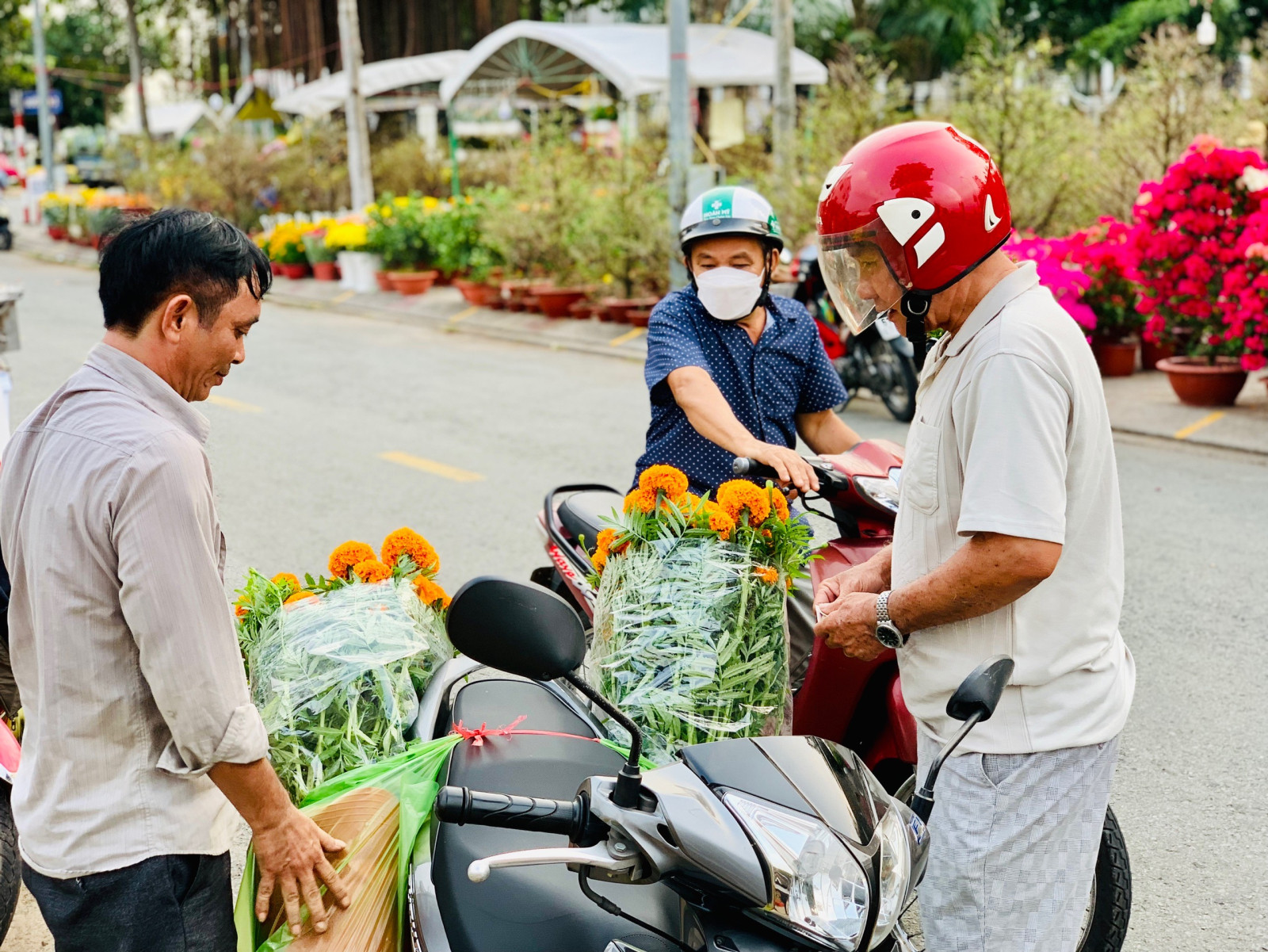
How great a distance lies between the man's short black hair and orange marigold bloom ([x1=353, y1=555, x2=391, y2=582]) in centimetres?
86

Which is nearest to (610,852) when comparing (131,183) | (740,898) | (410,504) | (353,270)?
(740,898)

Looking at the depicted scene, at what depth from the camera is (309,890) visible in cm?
192

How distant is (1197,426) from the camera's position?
8.49m

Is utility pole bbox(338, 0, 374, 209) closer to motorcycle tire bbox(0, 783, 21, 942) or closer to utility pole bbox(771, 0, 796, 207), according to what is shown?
utility pole bbox(771, 0, 796, 207)

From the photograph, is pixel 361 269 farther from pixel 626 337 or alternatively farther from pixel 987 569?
pixel 987 569

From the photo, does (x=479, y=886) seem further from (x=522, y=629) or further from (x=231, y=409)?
(x=231, y=409)

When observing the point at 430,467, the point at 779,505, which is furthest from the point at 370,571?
the point at 430,467

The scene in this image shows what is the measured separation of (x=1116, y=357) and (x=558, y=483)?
5.31m

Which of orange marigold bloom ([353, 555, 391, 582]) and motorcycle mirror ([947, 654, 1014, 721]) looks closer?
motorcycle mirror ([947, 654, 1014, 721])

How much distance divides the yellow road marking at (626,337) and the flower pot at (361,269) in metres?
5.83

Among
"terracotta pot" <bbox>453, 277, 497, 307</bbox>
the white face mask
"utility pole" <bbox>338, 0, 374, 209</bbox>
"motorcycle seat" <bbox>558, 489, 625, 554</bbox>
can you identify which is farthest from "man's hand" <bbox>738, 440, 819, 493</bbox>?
"utility pole" <bbox>338, 0, 374, 209</bbox>

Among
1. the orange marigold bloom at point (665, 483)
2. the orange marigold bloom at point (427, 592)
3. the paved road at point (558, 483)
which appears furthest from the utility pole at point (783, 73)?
the orange marigold bloom at point (427, 592)

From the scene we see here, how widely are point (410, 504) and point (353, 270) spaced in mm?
11193

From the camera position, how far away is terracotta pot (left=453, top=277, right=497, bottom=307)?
1507cm
